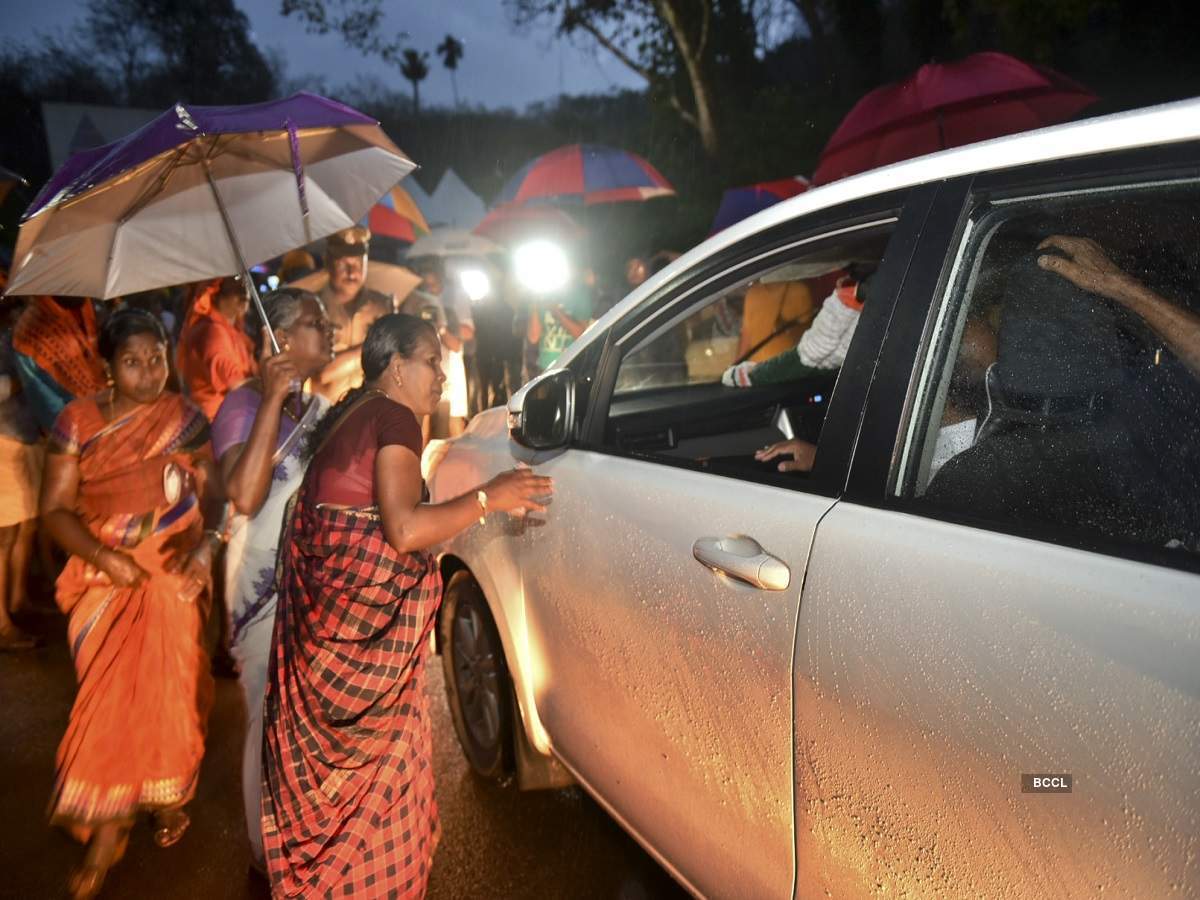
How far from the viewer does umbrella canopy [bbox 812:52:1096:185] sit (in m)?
4.70

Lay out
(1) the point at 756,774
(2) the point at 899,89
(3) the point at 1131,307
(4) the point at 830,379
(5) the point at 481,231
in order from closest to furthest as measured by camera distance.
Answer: (3) the point at 1131,307
(1) the point at 756,774
(4) the point at 830,379
(2) the point at 899,89
(5) the point at 481,231

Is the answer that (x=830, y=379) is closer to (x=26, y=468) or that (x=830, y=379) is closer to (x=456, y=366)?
(x=456, y=366)

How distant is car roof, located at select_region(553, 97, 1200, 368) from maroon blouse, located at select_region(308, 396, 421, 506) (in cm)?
81

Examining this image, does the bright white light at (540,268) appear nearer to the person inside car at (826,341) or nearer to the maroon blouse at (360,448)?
the person inside car at (826,341)

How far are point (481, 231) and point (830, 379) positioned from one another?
7434mm

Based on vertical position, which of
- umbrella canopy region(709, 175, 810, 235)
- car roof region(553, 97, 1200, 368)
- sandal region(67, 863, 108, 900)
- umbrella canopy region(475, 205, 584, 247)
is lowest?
sandal region(67, 863, 108, 900)

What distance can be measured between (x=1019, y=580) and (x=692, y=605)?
2.11 ft

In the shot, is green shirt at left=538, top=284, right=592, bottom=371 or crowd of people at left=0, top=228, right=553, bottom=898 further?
green shirt at left=538, top=284, right=592, bottom=371

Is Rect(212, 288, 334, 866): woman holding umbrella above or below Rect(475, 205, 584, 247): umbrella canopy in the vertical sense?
below

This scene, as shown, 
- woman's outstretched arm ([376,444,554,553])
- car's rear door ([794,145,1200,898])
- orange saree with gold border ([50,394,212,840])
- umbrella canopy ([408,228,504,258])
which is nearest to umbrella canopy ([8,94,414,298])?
orange saree with gold border ([50,394,212,840])

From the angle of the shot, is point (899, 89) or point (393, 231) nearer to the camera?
point (899, 89)

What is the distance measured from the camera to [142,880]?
2.57m

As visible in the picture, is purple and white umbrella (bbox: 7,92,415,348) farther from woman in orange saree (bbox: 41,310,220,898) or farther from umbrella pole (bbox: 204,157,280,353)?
woman in orange saree (bbox: 41,310,220,898)

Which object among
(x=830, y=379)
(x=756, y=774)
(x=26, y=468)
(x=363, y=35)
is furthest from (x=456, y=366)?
(x=363, y=35)
